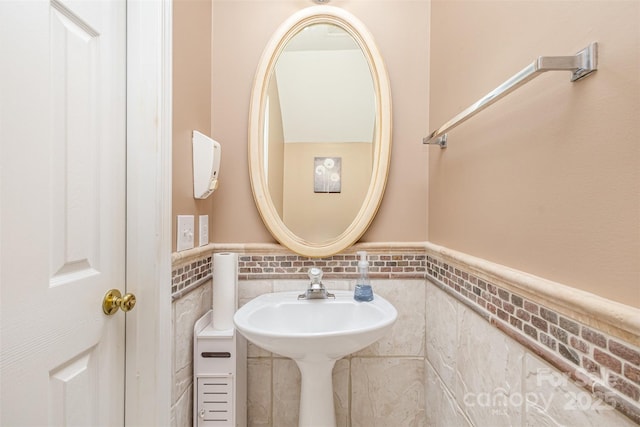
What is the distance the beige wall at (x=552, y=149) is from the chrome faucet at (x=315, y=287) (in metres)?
0.51

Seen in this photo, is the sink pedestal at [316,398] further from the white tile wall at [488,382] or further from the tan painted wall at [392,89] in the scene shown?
the tan painted wall at [392,89]

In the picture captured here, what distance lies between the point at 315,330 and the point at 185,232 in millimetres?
590

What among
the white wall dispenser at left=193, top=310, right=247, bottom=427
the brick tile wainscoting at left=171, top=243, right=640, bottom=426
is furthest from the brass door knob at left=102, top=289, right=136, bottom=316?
the white wall dispenser at left=193, top=310, right=247, bottom=427

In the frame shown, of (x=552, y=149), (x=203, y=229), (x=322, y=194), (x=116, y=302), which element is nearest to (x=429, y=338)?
(x=322, y=194)

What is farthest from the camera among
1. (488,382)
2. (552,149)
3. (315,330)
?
(315,330)

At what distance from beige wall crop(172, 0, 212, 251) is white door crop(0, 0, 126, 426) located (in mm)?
154

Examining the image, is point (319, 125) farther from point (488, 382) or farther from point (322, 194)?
point (488, 382)

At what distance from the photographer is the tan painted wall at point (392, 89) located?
1.29m

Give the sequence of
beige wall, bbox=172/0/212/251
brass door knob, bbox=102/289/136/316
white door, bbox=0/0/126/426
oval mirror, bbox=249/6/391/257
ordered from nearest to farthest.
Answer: white door, bbox=0/0/126/426
brass door knob, bbox=102/289/136/316
beige wall, bbox=172/0/212/251
oval mirror, bbox=249/6/391/257

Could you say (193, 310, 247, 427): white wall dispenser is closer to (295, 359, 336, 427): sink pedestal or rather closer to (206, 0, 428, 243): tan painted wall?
(295, 359, 336, 427): sink pedestal

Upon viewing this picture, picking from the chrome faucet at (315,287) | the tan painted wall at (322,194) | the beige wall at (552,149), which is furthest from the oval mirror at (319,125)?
the beige wall at (552,149)

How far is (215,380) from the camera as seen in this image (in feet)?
3.36

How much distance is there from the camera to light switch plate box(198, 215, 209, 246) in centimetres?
114

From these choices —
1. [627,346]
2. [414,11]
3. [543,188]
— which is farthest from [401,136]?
[627,346]
